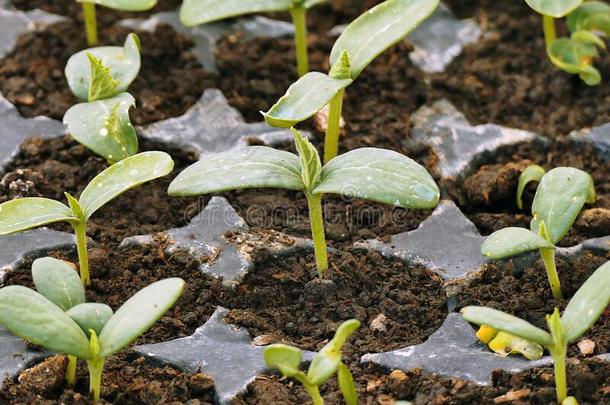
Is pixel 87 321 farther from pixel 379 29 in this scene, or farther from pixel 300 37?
pixel 300 37

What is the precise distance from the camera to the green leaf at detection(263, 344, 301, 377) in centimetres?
119

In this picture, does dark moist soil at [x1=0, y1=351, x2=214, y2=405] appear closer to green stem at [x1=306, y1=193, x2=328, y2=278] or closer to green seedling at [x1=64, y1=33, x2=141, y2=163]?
green stem at [x1=306, y1=193, x2=328, y2=278]

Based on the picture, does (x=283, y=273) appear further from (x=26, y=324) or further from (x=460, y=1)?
(x=460, y=1)

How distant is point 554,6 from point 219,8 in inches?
22.1

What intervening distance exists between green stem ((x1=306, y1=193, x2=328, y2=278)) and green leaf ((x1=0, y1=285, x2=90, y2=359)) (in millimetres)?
368

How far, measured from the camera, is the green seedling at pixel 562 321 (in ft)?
3.99

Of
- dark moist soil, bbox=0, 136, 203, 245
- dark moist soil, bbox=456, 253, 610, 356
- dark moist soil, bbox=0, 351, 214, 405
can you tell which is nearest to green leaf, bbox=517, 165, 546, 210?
dark moist soil, bbox=456, 253, 610, 356

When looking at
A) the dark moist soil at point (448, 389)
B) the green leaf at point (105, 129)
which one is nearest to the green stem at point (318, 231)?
the dark moist soil at point (448, 389)

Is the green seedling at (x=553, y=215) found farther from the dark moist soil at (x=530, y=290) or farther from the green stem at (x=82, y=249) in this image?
the green stem at (x=82, y=249)

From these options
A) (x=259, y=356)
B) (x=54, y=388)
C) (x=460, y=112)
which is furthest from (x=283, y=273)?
(x=460, y=112)

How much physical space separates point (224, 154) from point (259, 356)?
0.92ft

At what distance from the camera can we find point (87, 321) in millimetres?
1279

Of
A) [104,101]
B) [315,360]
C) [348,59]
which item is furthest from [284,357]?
[104,101]

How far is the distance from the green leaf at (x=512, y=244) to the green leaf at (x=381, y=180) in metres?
0.09
